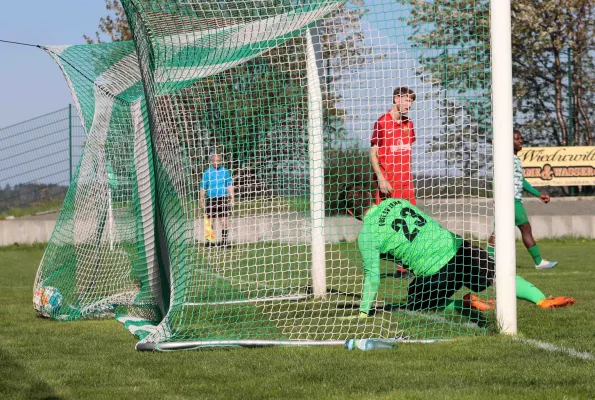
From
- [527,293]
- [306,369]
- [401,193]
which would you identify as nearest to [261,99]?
[401,193]

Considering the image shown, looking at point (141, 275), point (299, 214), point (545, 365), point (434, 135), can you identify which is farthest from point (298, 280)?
point (545, 365)

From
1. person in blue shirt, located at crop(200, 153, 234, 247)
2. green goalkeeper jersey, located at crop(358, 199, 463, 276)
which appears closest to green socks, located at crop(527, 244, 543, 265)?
person in blue shirt, located at crop(200, 153, 234, 247)

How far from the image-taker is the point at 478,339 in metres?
5.47

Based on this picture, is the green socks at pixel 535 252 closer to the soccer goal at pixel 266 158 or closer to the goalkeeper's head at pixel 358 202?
the soccer goal at pixel 266 158

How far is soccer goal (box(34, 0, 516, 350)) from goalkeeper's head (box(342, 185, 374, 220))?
0.16 m

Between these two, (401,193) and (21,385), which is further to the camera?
(401,193)

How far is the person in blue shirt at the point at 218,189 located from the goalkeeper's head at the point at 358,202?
984 millimetres

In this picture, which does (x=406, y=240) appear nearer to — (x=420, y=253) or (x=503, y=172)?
(x=420, y=253)

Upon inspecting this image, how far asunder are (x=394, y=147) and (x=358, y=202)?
512mm

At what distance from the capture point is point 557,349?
16.3 feet

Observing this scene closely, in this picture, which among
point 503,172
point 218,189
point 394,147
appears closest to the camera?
point 503,172

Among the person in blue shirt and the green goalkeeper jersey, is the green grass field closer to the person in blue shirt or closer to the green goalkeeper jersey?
the green goalkeeper jersey

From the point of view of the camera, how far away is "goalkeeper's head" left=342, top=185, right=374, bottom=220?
6.54 meters

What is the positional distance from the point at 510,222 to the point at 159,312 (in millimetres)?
2680
